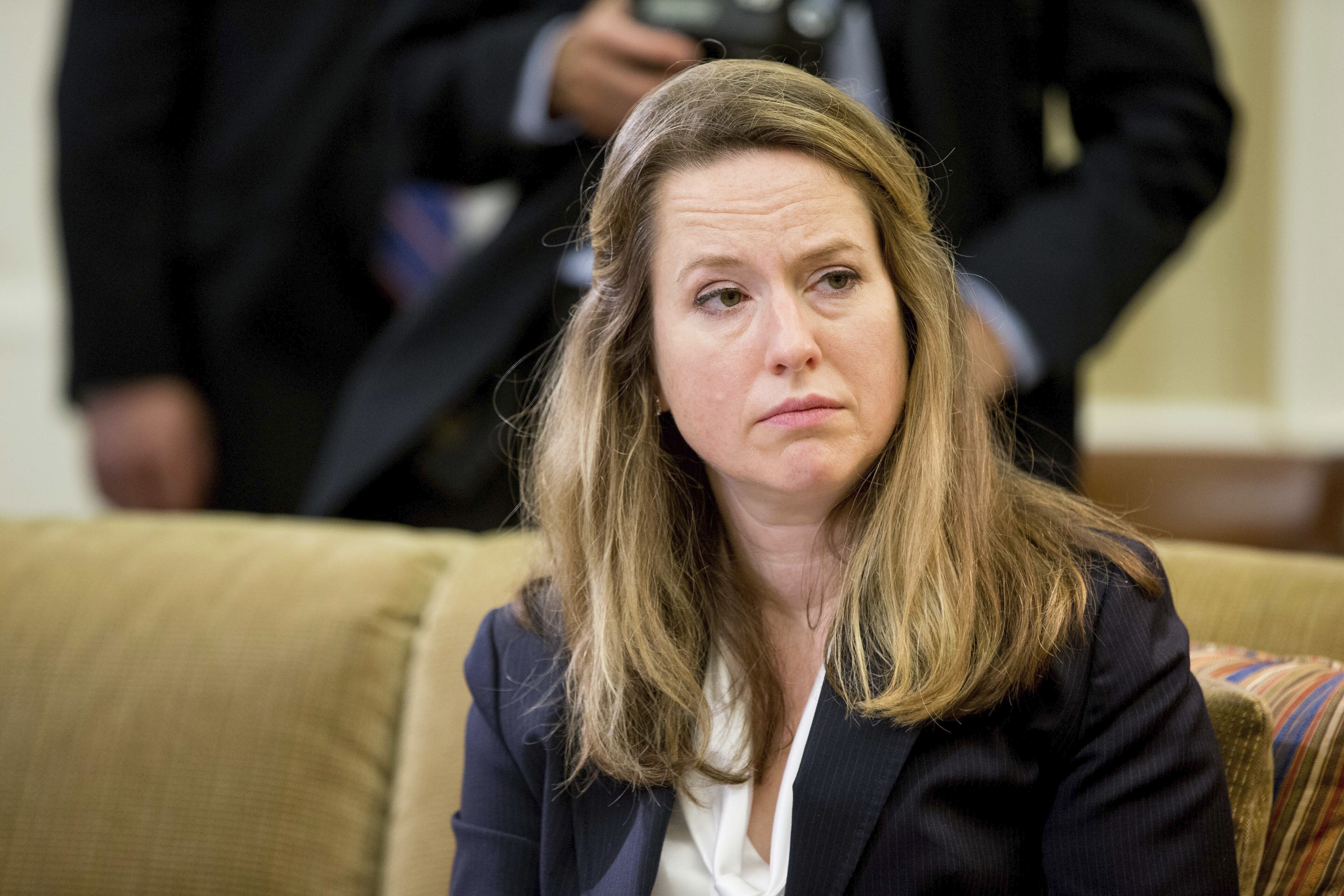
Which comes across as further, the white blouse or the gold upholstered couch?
the gold upholstered couch

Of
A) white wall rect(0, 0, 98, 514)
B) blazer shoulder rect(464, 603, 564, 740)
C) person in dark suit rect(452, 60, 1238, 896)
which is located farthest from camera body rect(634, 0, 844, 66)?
white wall rect(0, 0, 98, 514)

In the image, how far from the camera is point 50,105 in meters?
2.19

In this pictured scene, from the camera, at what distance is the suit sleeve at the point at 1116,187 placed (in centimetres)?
143

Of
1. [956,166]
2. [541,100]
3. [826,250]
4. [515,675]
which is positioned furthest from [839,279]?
[541,100]

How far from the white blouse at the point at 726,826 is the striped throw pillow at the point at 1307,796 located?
0.37 meters

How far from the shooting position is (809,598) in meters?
0.95

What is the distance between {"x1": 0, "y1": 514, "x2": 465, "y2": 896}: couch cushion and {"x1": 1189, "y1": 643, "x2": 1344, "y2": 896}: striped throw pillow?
2.92ft

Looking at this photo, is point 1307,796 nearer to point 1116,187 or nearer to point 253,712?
point 1116,187

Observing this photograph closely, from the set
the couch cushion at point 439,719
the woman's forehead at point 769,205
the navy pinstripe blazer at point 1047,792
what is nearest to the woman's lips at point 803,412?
the woman's forehead at point 769,205

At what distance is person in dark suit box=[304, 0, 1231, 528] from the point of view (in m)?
1.42

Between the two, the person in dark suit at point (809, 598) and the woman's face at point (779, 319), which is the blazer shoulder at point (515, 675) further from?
the woman's face at point (779, 319)

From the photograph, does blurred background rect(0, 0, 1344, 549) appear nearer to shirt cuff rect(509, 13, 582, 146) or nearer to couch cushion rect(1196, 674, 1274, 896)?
shirt cuff rect(509, 13, 582, 146)

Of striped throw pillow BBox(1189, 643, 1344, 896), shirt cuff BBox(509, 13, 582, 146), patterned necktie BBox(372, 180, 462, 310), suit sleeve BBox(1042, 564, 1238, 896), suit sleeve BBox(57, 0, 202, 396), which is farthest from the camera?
patterned necktie BBox(372, 180, 462, 310)

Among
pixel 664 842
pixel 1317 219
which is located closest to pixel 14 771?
pixel 664 842
